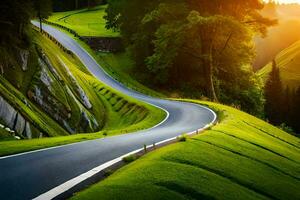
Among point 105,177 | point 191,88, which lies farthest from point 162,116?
point 105,177

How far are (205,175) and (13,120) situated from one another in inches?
744

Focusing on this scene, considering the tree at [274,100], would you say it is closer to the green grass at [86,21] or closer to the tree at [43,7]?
the green grass at [86,21]

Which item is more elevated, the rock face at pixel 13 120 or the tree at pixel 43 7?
the tree at pixel 43 7

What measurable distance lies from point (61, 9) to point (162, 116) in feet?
374

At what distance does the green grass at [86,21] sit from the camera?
97794 mm

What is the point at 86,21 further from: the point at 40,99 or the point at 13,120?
the point at 13,120

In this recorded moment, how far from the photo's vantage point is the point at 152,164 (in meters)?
13.3

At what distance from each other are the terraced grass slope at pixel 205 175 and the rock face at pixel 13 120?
13917 millimetres

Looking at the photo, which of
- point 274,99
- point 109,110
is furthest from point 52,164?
point 274,99

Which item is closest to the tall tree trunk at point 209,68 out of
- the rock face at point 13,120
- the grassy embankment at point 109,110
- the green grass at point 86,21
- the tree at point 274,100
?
the grassy embankment at point 109,110

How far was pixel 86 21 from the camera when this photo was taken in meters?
121

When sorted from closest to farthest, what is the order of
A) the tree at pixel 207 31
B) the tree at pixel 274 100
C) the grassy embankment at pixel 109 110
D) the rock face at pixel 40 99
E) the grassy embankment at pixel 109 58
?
the rock face at pixel 40 99 → the grassy embankment at pixel 109 110 → the tree at pixel 207 31 → the grassy embankment at pixel 109 58 → the tree at pixel 274 100

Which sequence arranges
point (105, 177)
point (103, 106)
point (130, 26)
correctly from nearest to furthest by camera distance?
point (105, 177) → point (103, 106) → point (130, 26)

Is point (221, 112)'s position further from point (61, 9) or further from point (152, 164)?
point (61, 9)
